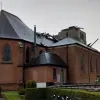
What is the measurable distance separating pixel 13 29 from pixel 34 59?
6.83 meters

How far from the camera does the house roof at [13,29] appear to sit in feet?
153

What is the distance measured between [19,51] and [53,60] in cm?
628

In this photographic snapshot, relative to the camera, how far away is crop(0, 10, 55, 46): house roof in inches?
1837

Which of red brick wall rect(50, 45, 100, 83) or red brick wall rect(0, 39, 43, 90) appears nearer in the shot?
red brick wall rect(0, 39, 43, 90)

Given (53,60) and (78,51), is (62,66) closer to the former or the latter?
(53,60)

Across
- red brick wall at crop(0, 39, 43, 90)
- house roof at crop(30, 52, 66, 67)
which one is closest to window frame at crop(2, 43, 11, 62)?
red brick wall at crop(0, 39, 43, 90)

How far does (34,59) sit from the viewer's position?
4675cm

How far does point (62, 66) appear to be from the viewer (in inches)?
1879

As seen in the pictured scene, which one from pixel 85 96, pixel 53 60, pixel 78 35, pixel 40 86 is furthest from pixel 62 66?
pixel 85 96

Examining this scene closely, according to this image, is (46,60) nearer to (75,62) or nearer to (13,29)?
(75,62)

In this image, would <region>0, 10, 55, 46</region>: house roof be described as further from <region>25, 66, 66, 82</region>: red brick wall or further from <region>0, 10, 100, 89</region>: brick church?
<region>25, 66, 66, 82</region>: red brick wall

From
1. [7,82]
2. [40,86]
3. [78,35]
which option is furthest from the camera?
[78,35]

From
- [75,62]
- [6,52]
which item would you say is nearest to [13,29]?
[6,52]

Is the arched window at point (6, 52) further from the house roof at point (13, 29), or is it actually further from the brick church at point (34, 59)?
the house roof at point (13, 29)
